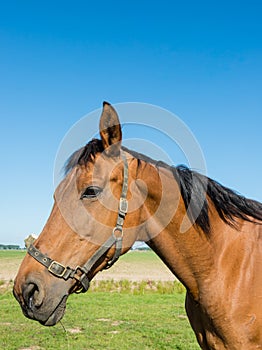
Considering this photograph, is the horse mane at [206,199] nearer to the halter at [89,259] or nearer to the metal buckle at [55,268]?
the halter at [89,259]

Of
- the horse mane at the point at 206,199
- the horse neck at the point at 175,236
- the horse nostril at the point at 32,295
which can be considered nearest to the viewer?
the horse nostril at the point at 32,295

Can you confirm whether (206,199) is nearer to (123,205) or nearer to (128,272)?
(123,205)

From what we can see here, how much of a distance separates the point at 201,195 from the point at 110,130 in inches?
41.3

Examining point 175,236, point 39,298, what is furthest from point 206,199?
point 39,298

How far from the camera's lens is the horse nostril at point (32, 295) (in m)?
2.96

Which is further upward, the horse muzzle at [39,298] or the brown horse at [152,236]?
the brown horse at [152,236]

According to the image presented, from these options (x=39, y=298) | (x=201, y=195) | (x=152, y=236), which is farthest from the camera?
(x=201, y=195)

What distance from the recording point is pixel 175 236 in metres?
3.53

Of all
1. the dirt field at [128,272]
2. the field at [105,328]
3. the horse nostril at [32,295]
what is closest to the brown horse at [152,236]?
the horse nostril at [32,295]

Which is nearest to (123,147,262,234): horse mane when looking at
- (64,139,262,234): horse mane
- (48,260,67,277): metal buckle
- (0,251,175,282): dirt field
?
(64,139,262,234): horse mane

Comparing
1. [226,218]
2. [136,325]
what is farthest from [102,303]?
[226,218]

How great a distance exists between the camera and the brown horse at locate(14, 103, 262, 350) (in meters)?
3.04

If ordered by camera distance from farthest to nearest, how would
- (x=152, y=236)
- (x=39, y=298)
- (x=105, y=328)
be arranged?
(x=105, y=328)
(x=152, y=236)
(x=39, y=298)

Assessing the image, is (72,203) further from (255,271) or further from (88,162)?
(255,271)
